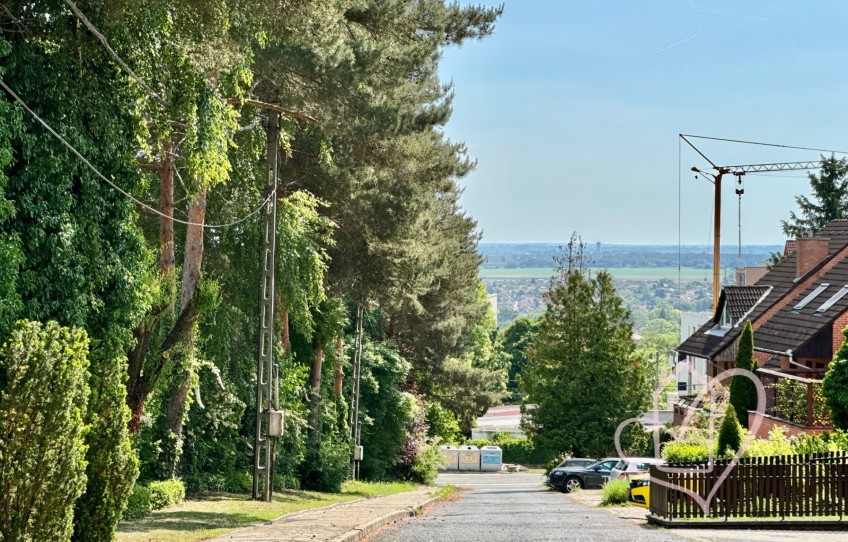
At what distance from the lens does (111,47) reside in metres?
17.3

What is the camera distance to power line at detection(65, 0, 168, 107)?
1534 cm

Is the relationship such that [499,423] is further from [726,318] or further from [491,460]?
[726,318]

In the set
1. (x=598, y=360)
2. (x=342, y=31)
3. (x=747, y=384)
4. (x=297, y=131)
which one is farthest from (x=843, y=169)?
(x=342, y=31)

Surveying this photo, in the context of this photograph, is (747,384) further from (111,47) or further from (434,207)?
(111,47)

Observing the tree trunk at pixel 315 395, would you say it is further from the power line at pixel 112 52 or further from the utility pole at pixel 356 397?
the power line at pixel 112 52

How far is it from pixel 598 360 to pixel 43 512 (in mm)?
46788

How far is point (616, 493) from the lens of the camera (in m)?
34.7

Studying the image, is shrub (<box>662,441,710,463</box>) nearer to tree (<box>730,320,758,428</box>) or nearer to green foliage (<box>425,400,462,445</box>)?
tree (<box>730,320,758,428</box>)

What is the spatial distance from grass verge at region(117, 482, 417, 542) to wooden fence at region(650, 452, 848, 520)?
28.2ft

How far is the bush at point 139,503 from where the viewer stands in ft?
80.0

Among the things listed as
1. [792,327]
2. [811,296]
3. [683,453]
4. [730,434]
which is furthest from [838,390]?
[811,296]

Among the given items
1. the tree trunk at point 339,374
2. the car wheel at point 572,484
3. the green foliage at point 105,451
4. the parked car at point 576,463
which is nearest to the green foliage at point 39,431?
the green foliage at point 105,451

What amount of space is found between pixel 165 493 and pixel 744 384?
2288cm

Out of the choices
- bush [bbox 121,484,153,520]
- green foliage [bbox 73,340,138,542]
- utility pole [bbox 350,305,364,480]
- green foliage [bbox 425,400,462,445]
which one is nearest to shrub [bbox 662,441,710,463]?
bush [bbox 121,484,153,520]
